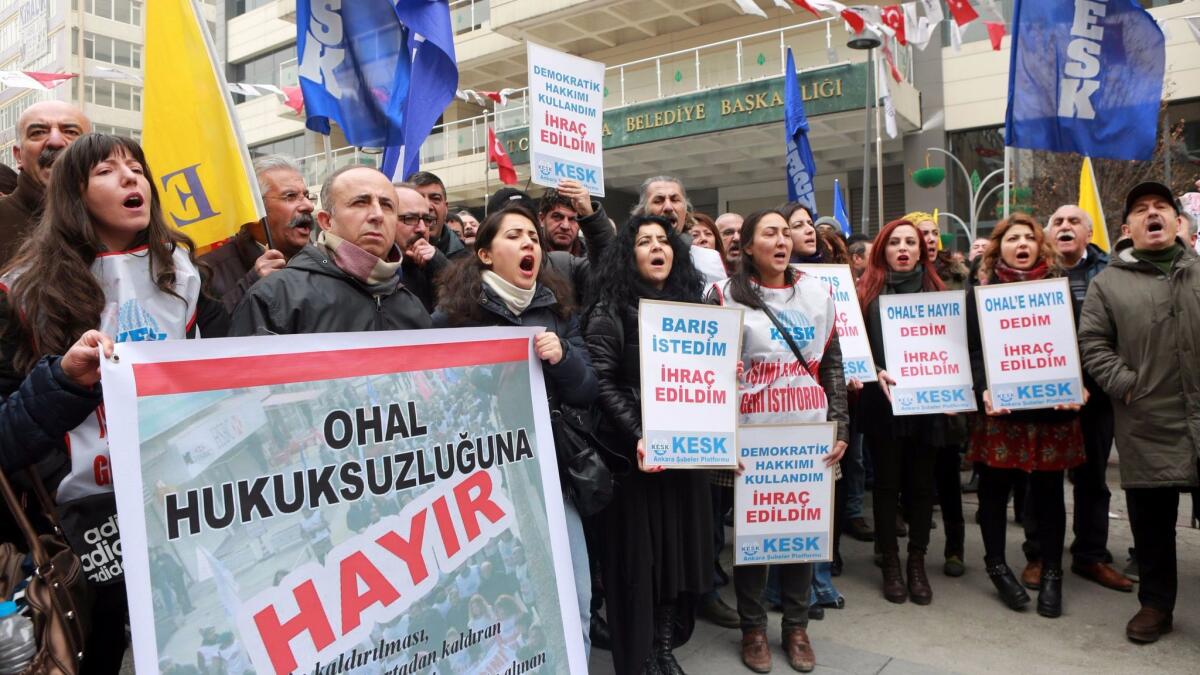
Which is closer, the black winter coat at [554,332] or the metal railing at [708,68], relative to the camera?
the black winter coat at [554,332]

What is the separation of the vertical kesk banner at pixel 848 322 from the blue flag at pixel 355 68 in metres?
2.72

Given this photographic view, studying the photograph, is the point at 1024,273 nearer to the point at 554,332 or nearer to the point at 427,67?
the point at 554,332

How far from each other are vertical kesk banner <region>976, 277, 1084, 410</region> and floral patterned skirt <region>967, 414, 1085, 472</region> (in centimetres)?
21

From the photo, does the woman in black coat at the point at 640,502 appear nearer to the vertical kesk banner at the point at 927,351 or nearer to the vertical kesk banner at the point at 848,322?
the vertical kesk banner at the point at 848,322

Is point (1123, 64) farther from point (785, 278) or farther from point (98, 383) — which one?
point (98, 383)

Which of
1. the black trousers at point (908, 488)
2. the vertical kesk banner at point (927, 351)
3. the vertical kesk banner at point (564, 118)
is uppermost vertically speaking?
the vertical kesk banner at point (564, 118)

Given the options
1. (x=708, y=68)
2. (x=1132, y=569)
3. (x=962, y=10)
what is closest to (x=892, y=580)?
(x=1132, y=569)

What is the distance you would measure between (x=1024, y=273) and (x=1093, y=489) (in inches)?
53.6

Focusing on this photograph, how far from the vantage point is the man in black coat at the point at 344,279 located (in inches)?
104

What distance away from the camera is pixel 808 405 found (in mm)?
4125

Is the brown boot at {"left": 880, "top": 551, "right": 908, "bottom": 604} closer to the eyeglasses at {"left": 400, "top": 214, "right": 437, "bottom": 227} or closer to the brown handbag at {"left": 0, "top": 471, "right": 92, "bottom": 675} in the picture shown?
the eyeglasses at {"left": 400, "top": 214, "right": 437, "bottom": 227}

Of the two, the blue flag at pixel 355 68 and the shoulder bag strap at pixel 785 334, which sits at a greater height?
the blue flag at pixel 355 68

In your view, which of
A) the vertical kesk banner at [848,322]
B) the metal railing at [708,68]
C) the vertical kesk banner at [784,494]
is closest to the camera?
the vertical kesk banner at [784,494]

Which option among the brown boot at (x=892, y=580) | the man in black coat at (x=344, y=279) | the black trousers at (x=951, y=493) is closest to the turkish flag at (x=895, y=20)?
the black trousers at (x=951, y=493)
